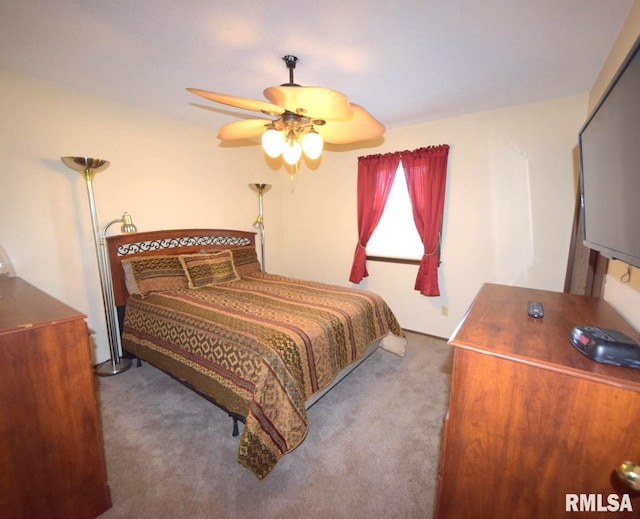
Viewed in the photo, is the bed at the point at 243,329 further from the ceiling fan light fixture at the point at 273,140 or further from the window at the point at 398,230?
the ceiling fan light fixture at the point at 273,140

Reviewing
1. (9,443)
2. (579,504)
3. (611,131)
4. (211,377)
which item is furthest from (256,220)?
(579,504)

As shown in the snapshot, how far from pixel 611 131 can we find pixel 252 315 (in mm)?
2010

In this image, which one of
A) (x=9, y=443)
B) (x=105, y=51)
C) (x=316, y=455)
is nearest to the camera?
(x=9, y=443)

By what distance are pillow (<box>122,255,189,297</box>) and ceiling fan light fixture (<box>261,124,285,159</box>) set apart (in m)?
1.72

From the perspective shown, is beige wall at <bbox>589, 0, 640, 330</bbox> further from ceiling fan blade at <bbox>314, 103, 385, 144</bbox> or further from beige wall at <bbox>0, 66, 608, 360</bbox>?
ceiling fan blade at <bbox>314, 103, 385, 144</bbox>

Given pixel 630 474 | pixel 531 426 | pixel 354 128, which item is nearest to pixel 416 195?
pixel 354 128

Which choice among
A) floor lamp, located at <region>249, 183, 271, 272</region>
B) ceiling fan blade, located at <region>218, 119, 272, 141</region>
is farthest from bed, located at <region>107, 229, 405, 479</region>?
ceiling fan blade, located at <region>218, 119, 272, 141</region>

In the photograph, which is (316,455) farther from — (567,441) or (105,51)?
(105,51)

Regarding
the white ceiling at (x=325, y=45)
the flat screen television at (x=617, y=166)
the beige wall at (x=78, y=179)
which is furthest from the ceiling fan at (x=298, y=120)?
the beige wall at (x=78, y=179)

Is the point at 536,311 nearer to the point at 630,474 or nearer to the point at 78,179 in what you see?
the point at 630,474

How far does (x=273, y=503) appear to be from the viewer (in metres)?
1.38

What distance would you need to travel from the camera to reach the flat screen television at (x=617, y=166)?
818mm

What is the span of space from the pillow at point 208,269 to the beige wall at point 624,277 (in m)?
2.94

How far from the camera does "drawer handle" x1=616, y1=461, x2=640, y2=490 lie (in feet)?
2.03
